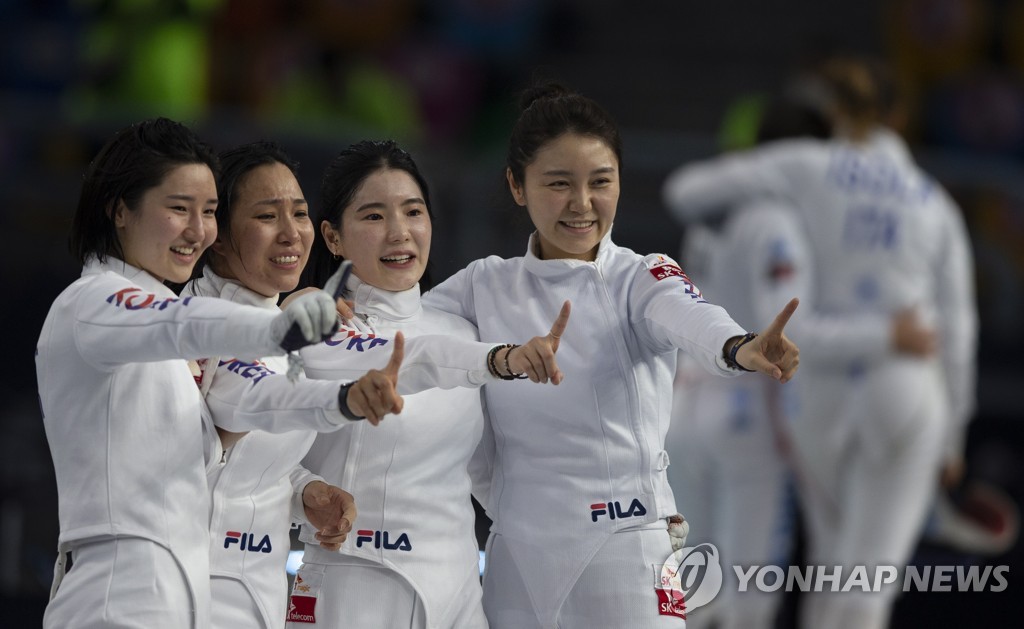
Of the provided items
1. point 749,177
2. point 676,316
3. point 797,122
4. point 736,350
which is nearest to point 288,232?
point 676,316

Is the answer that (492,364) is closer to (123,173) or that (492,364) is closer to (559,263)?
Answer: (559,263)

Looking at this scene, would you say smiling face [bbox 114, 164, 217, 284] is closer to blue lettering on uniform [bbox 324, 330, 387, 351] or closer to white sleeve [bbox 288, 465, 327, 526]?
blue lettering on uniform [bbox 324, 330, 387, 351]

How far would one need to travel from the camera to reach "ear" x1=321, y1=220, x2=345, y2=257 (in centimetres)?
318

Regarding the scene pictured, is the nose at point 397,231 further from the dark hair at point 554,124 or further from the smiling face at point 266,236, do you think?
the dark hair at point 554,124

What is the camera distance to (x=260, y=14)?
9336mm

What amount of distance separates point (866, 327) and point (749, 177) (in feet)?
2.40

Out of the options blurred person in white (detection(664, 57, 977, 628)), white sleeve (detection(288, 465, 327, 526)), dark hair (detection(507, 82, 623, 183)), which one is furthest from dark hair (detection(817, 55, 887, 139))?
white sleeve (detection(288, 465, 327, 526))

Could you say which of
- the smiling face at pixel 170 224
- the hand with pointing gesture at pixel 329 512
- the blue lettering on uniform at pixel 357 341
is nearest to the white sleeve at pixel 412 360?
the blue lettering on uniform at pixel 357 341

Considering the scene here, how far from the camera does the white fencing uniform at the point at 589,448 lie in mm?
2957

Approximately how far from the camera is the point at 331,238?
3201 millimetres

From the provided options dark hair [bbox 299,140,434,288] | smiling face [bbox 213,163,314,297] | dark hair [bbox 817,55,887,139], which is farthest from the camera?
dark hair [bbox 817,55,887,139]

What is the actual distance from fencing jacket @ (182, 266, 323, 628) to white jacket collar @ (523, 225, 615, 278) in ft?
1.81

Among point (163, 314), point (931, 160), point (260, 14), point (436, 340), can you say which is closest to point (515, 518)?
point (436, 340)

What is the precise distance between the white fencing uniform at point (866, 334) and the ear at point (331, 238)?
2941mm
